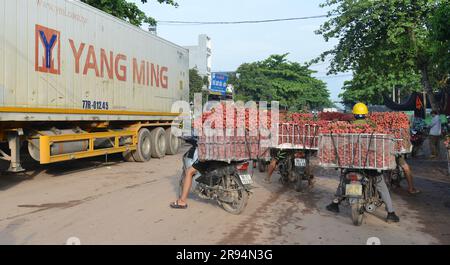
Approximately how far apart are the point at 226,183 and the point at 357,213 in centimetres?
195

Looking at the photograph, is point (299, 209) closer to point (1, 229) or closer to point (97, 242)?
point (97, 242)

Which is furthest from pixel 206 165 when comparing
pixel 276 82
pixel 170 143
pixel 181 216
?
pixel 276 82

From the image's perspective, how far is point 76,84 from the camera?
33.1 ft

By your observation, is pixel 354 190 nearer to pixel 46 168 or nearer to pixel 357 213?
pixel 357 213

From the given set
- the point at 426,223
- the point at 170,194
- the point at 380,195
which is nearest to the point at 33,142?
the point at 170,194

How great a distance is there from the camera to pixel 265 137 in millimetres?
6914

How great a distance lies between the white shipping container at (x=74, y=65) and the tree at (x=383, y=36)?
7.52 metres

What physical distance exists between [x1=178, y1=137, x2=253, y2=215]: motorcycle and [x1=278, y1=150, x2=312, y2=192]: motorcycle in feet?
7.00

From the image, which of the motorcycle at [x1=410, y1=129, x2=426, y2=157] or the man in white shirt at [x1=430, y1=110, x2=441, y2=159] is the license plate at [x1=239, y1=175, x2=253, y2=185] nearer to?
the motorcycle at [x1=410, y1=129, x2=426, y2=157]

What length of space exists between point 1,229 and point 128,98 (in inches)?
291

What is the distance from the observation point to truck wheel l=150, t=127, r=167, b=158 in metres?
14.5

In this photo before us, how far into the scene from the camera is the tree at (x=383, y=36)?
51.6ft

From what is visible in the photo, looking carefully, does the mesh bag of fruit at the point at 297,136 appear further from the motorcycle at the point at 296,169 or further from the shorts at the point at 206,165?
the shorts at the point at 206,165

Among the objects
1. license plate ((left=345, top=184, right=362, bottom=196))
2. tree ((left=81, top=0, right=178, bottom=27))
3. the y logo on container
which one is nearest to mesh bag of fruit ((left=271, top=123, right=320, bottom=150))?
license plate ((left=345, top=184, right=362, bottom=196))
